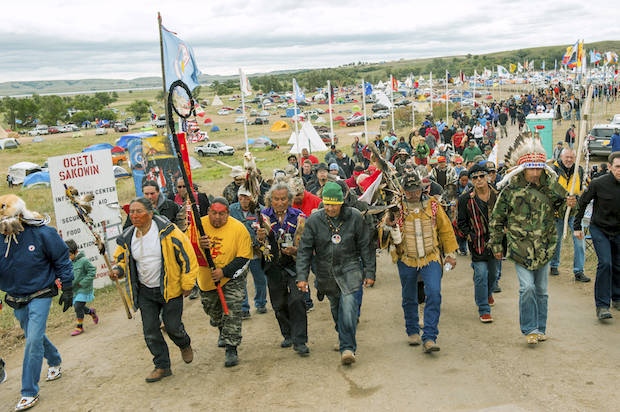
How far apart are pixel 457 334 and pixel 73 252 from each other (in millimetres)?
5521

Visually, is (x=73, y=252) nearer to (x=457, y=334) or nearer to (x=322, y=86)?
(x=457, y=334)

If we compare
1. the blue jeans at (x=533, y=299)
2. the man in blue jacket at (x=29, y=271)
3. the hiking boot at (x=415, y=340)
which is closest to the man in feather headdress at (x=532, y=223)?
the blue jeans at (x=533, y=299)

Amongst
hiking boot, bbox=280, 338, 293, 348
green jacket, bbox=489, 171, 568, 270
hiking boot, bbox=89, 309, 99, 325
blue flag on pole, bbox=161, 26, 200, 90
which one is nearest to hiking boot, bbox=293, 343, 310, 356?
hiking boot, bbox=280, 338, 293, 348

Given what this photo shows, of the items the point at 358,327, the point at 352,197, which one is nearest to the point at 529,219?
the point at 352,197

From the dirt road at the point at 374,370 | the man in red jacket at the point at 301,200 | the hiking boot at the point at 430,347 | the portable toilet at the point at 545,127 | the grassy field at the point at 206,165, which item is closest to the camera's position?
the dirt road at the point at 374,370

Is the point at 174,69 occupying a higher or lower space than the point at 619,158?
higher

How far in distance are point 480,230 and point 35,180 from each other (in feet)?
107

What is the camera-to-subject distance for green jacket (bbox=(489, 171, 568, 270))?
5520 mm

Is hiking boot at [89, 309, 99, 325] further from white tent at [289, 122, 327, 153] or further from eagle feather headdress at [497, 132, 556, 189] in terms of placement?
white tent at [289, 122, 327, 153]

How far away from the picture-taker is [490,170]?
7.61m

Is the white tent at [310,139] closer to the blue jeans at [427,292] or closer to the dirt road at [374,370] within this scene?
the dirt road at [374,370]

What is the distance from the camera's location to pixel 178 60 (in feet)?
34.0

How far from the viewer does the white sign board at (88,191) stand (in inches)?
375

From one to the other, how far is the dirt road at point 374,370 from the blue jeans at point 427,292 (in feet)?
1.05
